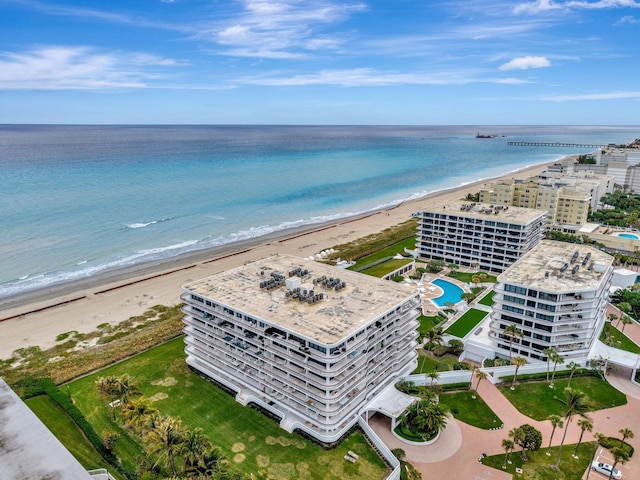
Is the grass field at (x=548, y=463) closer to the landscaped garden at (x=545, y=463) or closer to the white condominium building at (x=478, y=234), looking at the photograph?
the landscaped garden at (x=545, y=463)

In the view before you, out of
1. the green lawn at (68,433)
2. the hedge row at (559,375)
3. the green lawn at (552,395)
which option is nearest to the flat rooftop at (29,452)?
the green lawn at (68,433)

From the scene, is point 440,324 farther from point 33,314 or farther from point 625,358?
point 33,314

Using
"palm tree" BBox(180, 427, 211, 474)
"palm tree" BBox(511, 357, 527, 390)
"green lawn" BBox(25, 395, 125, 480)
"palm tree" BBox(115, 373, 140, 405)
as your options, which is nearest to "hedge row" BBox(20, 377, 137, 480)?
"green lawn" BBox(25, 395, 125, 480)

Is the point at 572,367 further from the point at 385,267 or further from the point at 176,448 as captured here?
the point at 176,448

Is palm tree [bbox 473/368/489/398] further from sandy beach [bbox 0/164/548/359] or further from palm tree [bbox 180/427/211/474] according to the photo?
sandy beach [bbox 0/164/548/359]

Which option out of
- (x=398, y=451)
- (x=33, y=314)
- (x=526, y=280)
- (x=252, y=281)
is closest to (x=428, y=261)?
(x=526, y=280)

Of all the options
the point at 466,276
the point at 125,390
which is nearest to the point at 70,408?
the point at 125,390
